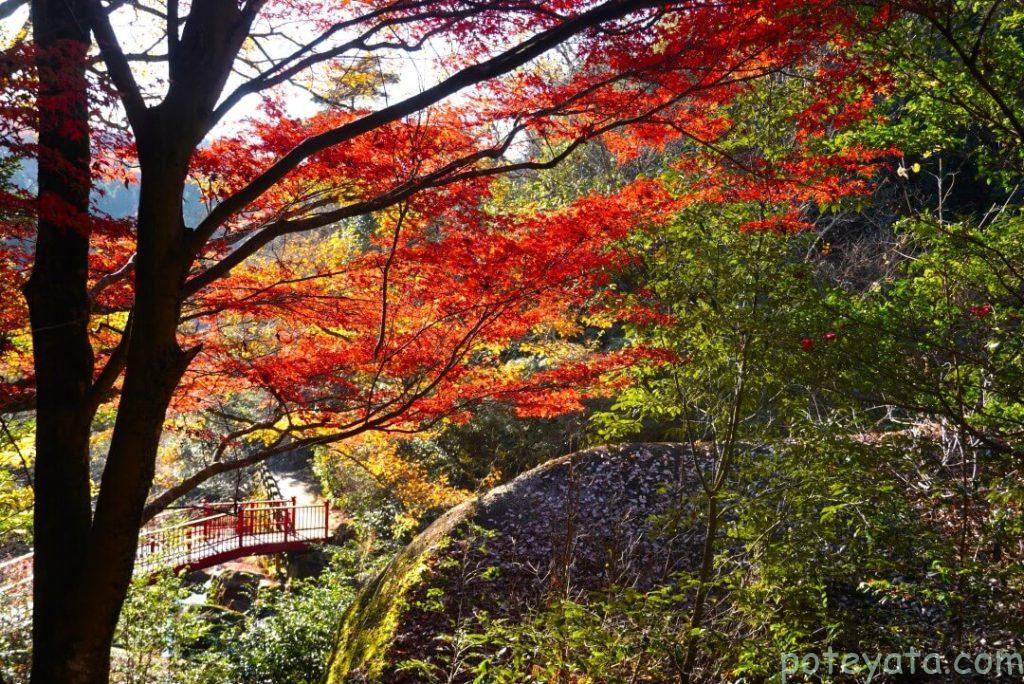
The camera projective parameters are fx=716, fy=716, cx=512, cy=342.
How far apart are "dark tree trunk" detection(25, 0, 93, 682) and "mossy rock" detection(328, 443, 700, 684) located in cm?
252

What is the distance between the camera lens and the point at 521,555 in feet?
24.6

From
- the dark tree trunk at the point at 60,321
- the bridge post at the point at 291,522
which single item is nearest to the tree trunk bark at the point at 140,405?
the dark tree trunk at the point at 60,321

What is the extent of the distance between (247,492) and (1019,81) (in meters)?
16.5

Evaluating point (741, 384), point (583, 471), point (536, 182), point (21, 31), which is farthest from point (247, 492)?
point (741, 384)

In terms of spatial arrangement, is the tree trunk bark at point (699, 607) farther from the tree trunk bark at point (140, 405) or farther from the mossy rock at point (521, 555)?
the tree trunk bark at point (140, 405)

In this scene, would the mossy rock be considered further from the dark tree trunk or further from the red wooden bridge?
the red wooden bridge

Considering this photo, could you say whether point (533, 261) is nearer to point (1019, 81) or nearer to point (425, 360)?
point (425, 360)

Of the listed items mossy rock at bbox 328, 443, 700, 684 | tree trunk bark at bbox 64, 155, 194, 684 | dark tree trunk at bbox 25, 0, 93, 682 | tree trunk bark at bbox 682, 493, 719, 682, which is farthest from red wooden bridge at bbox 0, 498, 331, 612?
tree trunk bark at bbox 682, 493, 719, 682

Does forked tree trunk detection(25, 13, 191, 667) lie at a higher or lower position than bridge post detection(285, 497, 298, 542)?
higher

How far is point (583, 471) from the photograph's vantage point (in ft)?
29.2

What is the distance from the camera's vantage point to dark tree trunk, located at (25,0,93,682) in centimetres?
353

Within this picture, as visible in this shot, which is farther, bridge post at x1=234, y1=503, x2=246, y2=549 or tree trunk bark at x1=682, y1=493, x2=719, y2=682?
bridge post at x1=234, y1=503, x2=246, y2=549

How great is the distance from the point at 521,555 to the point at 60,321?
5062mm

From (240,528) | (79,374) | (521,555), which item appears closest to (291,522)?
(240,528)
